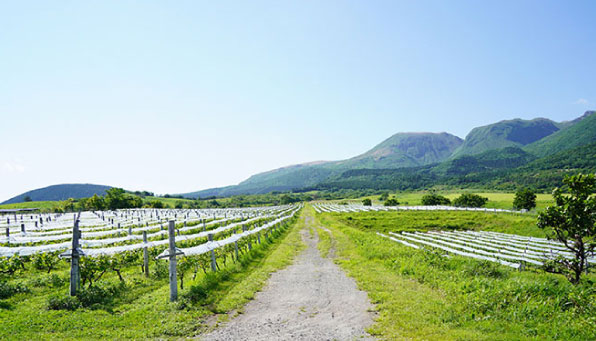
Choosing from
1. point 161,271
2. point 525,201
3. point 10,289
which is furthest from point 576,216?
point 525,201

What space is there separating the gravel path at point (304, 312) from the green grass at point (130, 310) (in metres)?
0.68

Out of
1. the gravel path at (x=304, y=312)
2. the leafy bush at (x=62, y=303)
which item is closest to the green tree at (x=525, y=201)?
the gravel path at (x=304, y=312)

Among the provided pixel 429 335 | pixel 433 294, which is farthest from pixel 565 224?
pixel 429 335

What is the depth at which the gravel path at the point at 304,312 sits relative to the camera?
7.18 metres

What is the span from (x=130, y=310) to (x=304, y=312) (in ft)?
15.2

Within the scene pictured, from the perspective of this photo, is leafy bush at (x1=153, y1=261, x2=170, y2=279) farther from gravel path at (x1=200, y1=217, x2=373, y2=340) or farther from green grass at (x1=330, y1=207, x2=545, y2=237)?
green grass at (x1=330, y1=207, x2=545, y2=237)

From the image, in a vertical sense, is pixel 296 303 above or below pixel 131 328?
below

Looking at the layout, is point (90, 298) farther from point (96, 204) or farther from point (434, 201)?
point (434, 201)

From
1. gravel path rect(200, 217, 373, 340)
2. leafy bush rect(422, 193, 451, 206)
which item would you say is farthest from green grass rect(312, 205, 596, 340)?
leafy bush rect(422, 193, 451, 206)

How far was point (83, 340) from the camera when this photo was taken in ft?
21.1

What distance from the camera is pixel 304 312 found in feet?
28.4

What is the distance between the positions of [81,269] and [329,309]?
776cm

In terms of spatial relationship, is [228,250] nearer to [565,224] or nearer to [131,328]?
[131,328]

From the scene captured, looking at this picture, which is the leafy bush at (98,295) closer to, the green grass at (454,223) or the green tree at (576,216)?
the green tree at (576,216)
